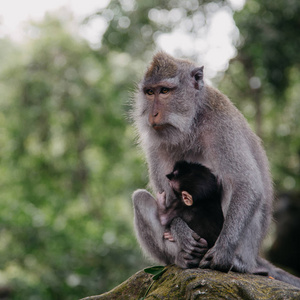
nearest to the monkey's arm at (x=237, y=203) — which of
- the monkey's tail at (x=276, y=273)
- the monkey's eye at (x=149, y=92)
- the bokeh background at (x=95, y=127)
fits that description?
the monkey's tail at (x=276, y=273)

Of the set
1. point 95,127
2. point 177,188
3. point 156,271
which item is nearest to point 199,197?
point 177,188

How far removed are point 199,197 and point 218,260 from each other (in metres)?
0.62

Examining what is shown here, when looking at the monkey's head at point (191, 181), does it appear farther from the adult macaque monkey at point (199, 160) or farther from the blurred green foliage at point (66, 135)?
the blurred green foliage at point (66, 135)

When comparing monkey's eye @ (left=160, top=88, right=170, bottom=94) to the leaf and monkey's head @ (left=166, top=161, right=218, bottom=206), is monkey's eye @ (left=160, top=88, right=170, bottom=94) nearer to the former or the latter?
monkey's head @ (left=166, top=161, right=218, bottom=206)

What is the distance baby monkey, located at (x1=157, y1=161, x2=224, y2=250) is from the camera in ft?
15.3

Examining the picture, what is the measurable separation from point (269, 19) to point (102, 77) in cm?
810

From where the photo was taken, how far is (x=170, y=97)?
5.04 metres

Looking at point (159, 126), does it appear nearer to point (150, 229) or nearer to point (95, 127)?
point (150, 229)

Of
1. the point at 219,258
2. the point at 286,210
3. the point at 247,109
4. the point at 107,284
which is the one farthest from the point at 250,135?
the point at 247,109

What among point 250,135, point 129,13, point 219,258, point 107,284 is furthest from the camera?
point 129,13

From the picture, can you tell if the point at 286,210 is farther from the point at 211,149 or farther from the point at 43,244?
the point at 211,149

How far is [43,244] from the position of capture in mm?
12031

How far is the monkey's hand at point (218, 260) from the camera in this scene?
4.36m

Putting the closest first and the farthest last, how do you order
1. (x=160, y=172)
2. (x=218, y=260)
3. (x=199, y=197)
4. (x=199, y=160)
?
(x=218, y=260), (x=199, y=197), (x=199, y=160), (x=160, y=172)
